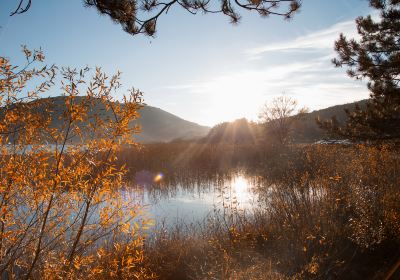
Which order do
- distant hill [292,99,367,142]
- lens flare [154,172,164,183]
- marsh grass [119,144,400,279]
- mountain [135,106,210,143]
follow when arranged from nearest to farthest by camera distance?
marsh grass [119,144,400,279] < lens flare [154,172,164,183] < distant hill [292,99,367,142] < mountain [135,106,210,143]

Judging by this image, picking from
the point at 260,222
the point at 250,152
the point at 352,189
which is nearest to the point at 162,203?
the point at 260,222

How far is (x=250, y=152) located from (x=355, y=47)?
13.3 metres

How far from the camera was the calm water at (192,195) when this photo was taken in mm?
9297

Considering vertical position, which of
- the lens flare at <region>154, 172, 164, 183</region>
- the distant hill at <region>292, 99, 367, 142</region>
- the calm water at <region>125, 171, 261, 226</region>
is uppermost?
the distant hill at <region>292, 99, 367, 142</region>

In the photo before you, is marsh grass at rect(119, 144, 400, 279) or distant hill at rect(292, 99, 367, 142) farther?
distant hill at rect(292, 99, 367, 142)

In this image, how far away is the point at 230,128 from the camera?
47000 millimetres

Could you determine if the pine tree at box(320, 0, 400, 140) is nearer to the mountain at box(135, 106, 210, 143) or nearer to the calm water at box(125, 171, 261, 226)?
the calm water at box(125, 171, 261, 226)

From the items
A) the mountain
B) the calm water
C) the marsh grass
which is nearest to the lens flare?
the calm water

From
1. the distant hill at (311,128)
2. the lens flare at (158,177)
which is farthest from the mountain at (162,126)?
the lens flare at (158,177)

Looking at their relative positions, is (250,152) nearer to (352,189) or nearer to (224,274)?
(352,189)

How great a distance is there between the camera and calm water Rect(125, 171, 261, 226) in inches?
366

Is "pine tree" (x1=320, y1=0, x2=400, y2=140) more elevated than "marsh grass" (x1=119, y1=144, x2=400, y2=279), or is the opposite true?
"pine tree" (x1=320, y1=0, x2=400, y2=140)

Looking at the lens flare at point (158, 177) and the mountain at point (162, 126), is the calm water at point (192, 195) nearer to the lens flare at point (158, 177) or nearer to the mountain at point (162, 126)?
the lens flare at point (158, 177)

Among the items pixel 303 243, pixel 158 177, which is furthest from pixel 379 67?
pixel 158 177
